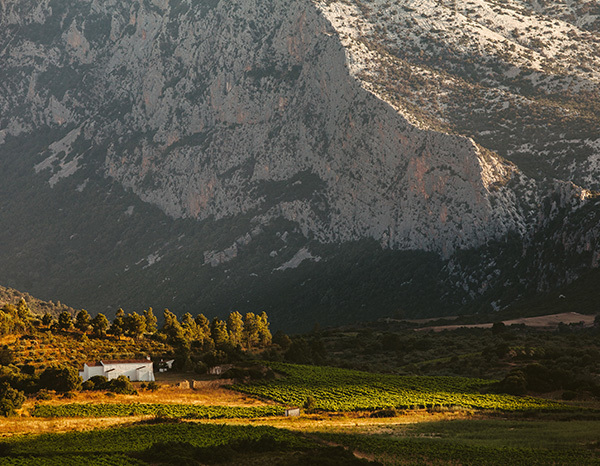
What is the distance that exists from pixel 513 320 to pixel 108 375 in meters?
94.9

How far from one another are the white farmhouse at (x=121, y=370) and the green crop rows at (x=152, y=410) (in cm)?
1136

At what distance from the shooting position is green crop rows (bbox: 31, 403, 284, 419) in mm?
86125

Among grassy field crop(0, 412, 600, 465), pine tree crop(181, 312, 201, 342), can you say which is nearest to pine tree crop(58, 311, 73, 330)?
pine tree crop(181, 312, 201, 342)

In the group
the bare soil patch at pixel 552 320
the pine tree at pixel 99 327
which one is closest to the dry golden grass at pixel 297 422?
the pine tree at pixel 99 327

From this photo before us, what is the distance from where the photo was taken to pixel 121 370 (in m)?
103

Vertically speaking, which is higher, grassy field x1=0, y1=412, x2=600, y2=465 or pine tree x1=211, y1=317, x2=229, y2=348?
pine tree x1=211, y1=317, x2=229, y2=348

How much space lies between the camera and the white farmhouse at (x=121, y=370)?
334 feet

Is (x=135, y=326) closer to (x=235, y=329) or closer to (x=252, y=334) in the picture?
(x=252, y=334)

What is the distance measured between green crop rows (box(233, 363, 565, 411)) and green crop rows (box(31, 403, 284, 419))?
24.5 ft

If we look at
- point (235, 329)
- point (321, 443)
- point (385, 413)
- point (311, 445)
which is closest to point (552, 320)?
point (235, 329)

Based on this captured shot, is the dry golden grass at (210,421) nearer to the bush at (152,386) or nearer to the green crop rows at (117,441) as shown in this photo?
the bush at (152,386)

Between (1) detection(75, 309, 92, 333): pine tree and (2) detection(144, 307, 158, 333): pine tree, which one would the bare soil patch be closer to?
(2) detection(144, 307, 158, 333): pine tree

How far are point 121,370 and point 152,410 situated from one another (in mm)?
16409

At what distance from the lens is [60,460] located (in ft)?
217
